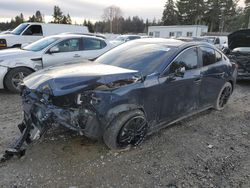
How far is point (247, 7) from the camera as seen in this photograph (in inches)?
2184

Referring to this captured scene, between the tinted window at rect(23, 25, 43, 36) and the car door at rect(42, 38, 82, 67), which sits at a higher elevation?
the tinted window at rect(23, 25, 43, 36)

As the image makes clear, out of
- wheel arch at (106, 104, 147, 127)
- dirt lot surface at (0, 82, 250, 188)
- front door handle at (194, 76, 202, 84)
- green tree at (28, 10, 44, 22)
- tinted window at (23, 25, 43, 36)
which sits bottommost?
dirt lot surface at (0, 82, 250, 188)

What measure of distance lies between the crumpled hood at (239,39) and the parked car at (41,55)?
16.1 ft

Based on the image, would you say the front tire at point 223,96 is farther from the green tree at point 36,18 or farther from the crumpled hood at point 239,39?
the green tree at point 36,18

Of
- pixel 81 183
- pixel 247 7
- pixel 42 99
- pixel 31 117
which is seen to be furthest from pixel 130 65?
pixel 247 7

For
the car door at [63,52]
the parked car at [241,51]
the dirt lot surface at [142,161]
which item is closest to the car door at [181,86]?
the dirt lot surface at [142,161]

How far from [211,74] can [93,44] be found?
4.06 metres

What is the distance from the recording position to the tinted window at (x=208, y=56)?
4230mm

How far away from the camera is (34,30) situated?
11.7 metres

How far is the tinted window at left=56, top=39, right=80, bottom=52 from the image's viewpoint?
6436mm

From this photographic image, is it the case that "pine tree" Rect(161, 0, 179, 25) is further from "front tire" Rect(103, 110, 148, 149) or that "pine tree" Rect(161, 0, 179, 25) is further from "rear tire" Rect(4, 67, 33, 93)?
"front tire" Rect(103, 110, 148, 149)

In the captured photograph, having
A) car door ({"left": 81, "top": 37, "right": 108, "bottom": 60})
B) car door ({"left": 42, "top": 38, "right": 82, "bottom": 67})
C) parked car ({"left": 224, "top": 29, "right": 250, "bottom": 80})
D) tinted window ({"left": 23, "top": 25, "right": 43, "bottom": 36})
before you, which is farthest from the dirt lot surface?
tinted window ({"left": 23, "top": 25, "right": 43, "bottom": 36})

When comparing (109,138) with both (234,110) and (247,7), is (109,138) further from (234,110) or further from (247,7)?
(247,7)

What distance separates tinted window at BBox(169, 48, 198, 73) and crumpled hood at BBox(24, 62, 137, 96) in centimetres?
75
